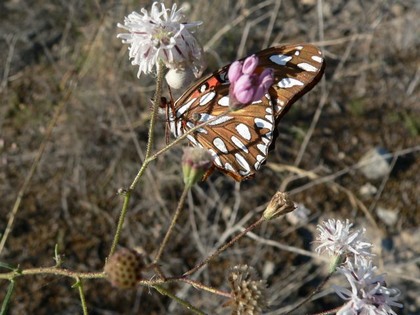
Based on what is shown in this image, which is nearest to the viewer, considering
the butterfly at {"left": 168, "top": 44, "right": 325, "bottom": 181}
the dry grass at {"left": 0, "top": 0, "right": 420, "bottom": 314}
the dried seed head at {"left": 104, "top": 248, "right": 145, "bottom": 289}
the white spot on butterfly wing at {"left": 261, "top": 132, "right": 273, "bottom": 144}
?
the dried seed head at {"left": 104, "top": 248, "right": 145, "bottom": 289}

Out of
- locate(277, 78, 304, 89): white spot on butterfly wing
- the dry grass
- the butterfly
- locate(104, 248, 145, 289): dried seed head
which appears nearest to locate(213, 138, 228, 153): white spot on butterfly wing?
the butterfly

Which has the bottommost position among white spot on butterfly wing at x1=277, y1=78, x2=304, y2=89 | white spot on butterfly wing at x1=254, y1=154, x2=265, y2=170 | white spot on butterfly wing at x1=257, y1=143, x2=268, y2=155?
white spot on butterfly wing at x1=254, y1=154, x2=265, y2=170

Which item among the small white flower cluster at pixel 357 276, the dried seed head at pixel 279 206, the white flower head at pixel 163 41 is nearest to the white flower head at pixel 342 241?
the small white flower cluster at pixel 357 276

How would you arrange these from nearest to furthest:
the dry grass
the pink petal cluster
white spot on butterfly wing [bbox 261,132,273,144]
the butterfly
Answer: the pink petal cluster, the butterfly, white spot on butterfly wing [bbox 261,132,273,144], the dry grass

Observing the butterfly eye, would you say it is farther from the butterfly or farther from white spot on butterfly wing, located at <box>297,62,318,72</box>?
white spot on butterfly wing, located at <box>297,62,318,72</box>

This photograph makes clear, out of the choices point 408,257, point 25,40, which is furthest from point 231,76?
point 25,40

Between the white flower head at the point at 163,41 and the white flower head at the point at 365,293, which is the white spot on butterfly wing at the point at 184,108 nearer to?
the white flower head at the point at 163,41

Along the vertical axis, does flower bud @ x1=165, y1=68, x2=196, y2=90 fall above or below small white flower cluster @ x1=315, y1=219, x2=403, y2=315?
above
